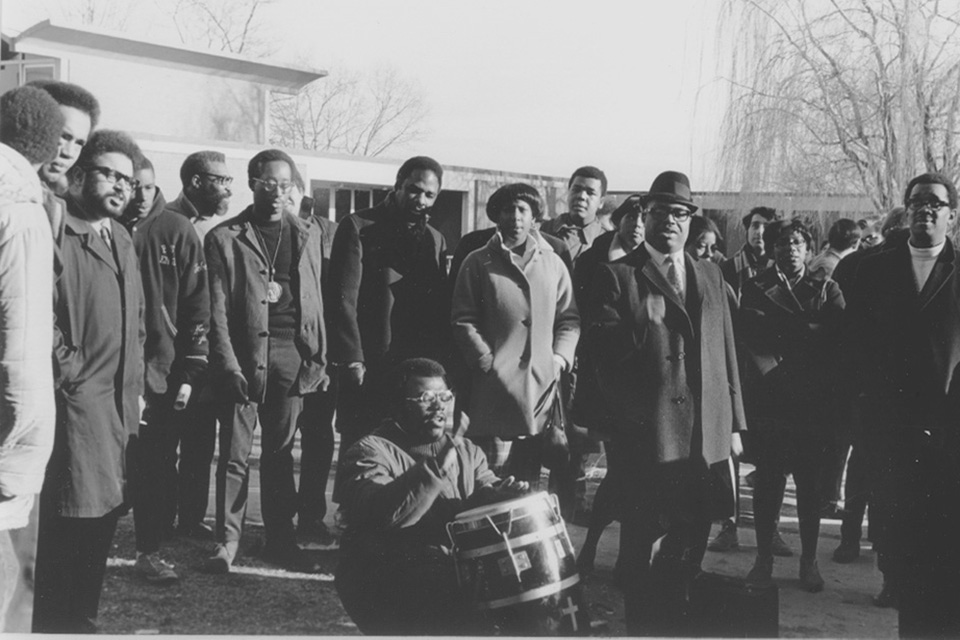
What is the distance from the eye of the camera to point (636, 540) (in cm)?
398

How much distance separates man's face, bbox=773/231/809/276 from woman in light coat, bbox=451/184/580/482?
3.35 ft

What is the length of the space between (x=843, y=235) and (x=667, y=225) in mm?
2110

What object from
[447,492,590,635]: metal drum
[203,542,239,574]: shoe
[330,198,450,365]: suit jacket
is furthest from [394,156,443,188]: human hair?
[447,492,590,635]: metal drum

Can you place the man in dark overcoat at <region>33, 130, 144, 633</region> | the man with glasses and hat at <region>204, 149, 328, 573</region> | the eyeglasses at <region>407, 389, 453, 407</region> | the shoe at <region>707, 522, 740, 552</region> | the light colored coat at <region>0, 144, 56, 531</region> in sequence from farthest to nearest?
the shoe at <region>707, 522, 740, 552</region> < the man with glasses and hat at <region>204, 149, 328, 573</region> < the eyeglasses at <region>407, 389, 453, 407</region> < the man in dark overcoat at <region>33, 130, 144, 633</region> < the light colored coat at <region>0, 144, 56, 531</region>

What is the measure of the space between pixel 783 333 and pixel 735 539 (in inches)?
44.2

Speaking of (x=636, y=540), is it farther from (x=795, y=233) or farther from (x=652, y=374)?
(x=795, y=233)

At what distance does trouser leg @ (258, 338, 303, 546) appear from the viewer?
15.1 feet

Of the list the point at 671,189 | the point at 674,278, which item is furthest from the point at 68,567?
the point at 671,189

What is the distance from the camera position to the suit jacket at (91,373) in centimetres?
317

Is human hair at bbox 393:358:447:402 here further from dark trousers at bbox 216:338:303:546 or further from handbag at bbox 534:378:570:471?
dark trousers at bbox 216:338:303:546

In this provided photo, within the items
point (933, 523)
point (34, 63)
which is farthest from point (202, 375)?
point (34, 63)

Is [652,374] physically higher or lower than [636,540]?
higher

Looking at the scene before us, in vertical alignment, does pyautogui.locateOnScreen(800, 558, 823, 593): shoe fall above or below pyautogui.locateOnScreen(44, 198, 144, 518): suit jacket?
below

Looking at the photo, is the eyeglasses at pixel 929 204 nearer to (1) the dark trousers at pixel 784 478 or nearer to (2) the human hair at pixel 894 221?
(1) the dark trousers at pixel 784 478
